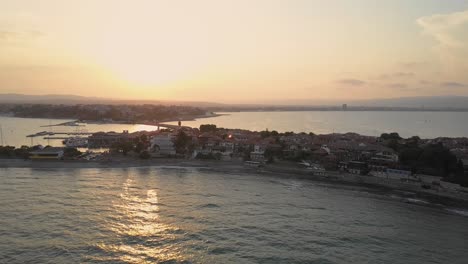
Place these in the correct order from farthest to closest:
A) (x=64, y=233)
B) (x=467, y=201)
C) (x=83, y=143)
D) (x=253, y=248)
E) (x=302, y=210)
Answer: (x=83, y=143)
(x=467, y=201)
(x=302, y=210)
(x=64, y=233)
(x=253, y=248)

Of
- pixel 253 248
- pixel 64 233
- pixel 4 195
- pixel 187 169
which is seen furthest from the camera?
pixel 187 169

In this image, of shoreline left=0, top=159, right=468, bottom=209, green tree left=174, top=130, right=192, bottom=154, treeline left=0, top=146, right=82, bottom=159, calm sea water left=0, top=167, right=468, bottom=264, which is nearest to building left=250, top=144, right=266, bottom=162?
shoreline left=0, top=159, right=468, bottom=209

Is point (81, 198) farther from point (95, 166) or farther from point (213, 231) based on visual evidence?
point (95, 166)

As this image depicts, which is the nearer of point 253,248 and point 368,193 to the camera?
point 253,248

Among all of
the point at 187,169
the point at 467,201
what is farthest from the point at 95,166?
the point at 467,201

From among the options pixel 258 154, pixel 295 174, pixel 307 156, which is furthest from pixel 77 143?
pixel 295 174
